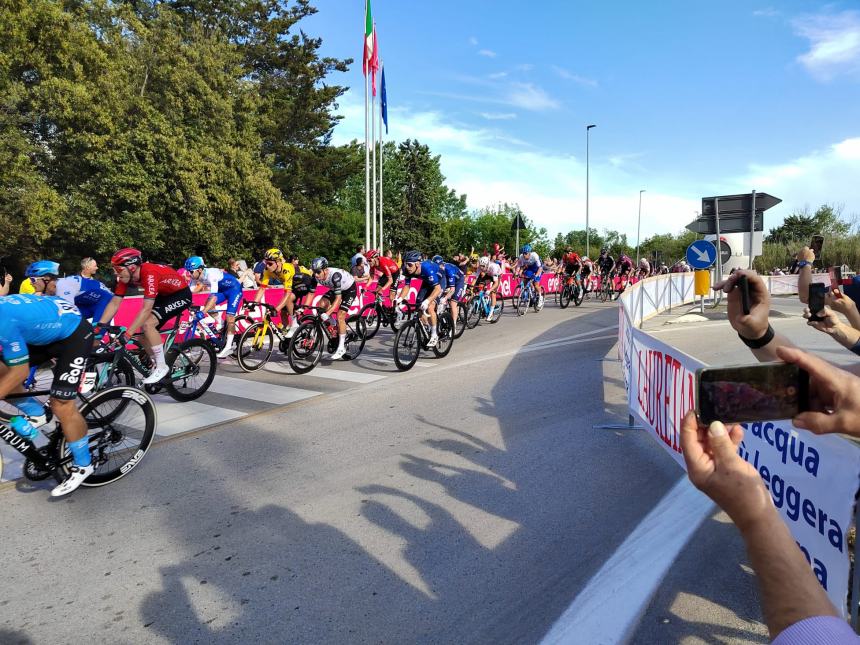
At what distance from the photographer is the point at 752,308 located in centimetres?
230

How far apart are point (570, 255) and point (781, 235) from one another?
61810 millimetres

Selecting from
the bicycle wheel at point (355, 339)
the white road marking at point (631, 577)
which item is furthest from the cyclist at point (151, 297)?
the white road marking at point (631, 577)

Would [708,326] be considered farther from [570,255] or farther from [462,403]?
[462,403]

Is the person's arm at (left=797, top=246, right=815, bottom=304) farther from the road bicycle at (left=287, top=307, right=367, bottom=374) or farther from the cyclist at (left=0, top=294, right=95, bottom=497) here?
the road bicycle at (left=287, top=307, right=367, bottom=374)

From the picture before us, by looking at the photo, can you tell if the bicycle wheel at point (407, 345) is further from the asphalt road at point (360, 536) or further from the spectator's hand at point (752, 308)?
the spectator's hand at point (752, 308)

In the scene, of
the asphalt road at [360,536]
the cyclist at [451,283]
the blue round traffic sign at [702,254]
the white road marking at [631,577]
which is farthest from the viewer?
the blue round traffic sign at [702,254]

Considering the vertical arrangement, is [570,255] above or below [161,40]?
below

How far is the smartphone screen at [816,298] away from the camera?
3381 mm

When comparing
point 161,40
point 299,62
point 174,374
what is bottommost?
point 174,374

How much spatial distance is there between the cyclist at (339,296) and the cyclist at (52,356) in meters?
5.18

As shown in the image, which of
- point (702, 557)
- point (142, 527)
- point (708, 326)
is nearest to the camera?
point (702, 557)

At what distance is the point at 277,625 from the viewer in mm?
2691

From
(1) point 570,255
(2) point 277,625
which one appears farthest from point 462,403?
(1) point 570,255

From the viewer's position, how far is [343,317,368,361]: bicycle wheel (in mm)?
10227
